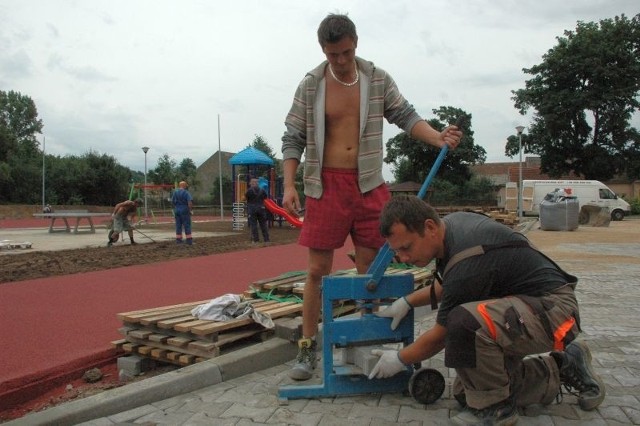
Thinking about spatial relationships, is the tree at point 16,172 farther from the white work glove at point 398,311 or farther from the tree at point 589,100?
the white work glove at point 398,311

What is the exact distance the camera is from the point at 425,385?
2.76 meters

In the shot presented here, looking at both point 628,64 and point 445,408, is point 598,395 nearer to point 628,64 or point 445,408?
point 445,408

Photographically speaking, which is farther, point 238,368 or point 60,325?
point 60,325

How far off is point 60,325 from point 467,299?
12.1 ft

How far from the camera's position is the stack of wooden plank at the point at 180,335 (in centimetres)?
350

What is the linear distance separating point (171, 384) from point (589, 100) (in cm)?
4061

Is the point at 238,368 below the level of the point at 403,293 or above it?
below

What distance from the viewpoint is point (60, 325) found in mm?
4629

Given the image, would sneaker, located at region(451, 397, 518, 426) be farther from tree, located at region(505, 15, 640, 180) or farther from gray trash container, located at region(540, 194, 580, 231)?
tree, located at region(505, 15, 640, 180)

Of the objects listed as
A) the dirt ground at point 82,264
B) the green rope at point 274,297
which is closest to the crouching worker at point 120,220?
the dirt ground at point 82,264

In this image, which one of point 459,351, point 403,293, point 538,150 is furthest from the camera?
point 538,150

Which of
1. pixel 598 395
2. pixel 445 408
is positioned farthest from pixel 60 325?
pixel 598 395

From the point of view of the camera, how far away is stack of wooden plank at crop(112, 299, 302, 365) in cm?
350

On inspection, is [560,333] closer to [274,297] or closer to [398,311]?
[398,311]
